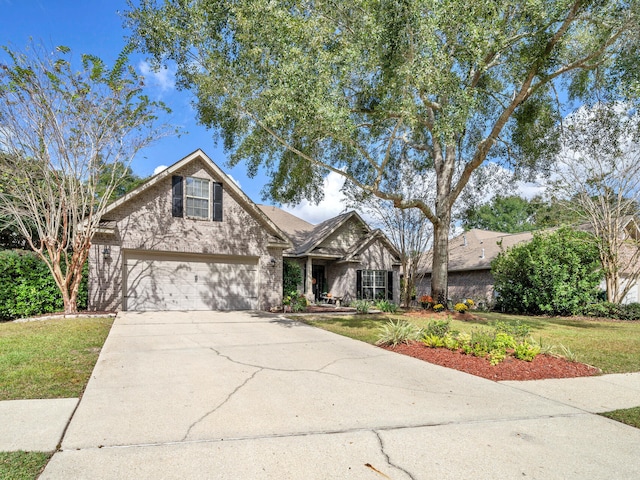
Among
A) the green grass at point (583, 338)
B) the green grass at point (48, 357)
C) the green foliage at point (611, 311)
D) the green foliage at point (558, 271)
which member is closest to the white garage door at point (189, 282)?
the green grass at point (583, 338)

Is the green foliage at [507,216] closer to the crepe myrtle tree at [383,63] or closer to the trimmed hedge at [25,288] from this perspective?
the crepe myrtle tree at [383,63]

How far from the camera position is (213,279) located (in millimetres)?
15516

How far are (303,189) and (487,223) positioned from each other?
1479 inches

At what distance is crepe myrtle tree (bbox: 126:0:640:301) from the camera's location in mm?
9453

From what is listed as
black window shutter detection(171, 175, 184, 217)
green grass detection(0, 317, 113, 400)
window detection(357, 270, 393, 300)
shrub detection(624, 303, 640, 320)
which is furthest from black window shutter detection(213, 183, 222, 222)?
shrub detection(624, 303, 640, 320)

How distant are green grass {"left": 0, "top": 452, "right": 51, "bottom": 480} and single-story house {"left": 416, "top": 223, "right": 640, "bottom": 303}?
2101 centimetres

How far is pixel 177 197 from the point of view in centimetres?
1477

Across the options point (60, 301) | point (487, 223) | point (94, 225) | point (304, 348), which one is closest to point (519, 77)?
point (304, 348)

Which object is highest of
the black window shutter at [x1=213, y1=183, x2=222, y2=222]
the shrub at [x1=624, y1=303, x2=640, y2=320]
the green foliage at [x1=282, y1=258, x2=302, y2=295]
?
the black window shutter at [x1=213, y1=183, x2=222, y2=222]

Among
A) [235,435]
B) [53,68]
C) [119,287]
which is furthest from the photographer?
[119,287]

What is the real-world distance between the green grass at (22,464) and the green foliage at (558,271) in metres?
18.8

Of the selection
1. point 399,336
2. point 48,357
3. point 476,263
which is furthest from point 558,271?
point 48,357

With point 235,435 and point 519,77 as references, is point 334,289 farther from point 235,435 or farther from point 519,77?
point 235,435

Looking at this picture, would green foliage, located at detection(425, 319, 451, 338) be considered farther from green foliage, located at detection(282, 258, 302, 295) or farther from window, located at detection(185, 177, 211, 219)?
window, located at detection(185, 177, 211, 219)
